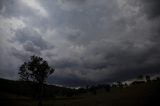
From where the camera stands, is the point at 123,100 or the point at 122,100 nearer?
the point at 123,100

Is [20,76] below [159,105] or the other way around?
the other way around

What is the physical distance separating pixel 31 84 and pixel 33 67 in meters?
6.05

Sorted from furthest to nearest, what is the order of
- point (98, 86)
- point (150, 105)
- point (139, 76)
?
point (98, 86), point (139, 76), point (150, 105)

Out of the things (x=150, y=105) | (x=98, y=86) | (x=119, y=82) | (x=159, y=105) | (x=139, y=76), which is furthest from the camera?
(x=98, y=86)

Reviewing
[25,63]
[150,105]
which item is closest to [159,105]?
[150,105]

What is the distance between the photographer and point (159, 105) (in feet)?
81.4

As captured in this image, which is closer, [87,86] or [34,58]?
[34,58]

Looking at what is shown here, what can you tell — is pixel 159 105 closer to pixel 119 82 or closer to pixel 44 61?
pixel 44 61

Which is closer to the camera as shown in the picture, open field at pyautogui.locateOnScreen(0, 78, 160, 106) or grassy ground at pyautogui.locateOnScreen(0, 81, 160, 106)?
grassy ground at pyautogui.locateOnScreen(0, 81, 160, 106)

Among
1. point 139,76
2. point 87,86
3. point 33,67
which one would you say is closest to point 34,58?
point 33,67

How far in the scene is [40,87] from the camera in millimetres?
61188

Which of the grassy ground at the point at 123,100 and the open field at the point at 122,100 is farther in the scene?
the open field at the point at 122,100

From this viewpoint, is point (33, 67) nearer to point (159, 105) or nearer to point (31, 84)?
point (31, 84)

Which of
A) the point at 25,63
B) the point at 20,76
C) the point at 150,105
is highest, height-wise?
the point at 25,63
